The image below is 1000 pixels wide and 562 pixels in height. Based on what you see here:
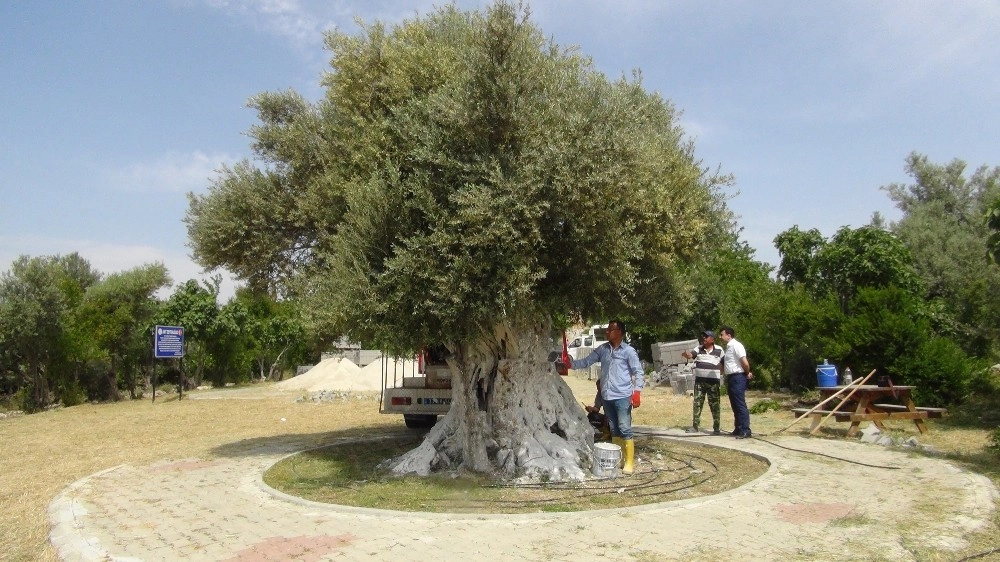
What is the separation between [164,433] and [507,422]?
10483 millimetres

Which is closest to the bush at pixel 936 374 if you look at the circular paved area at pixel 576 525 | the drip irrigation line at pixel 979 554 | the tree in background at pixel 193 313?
the circular paved area at pixel 576 525

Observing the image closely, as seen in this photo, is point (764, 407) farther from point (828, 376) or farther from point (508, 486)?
point (508, 486)

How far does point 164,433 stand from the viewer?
16.1 metres

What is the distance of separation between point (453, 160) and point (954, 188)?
40.9m

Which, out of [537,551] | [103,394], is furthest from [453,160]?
[103,394]

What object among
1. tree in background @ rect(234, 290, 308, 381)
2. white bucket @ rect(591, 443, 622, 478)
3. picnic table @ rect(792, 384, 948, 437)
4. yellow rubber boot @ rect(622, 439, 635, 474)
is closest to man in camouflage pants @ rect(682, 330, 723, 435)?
picnic table @ rect(792, 384, 948, 437)

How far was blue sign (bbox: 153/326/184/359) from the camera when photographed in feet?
85.6

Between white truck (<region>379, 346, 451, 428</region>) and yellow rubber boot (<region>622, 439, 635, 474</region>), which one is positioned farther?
white truck (<region>379, 346, 451, 428</region>)

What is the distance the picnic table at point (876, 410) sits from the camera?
11.7m

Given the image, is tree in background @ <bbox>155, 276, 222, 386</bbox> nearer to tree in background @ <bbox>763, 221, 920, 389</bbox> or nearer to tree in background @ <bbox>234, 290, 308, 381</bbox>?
tree in background @ <bbox>234, 290, 308, 381</bbox>

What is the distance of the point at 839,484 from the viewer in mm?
7957

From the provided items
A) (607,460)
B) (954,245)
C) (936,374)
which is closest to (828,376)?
(936,374)

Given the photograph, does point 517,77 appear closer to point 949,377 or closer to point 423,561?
point 423,561

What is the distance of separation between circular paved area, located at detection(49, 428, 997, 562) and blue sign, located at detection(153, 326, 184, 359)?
61.1ft
